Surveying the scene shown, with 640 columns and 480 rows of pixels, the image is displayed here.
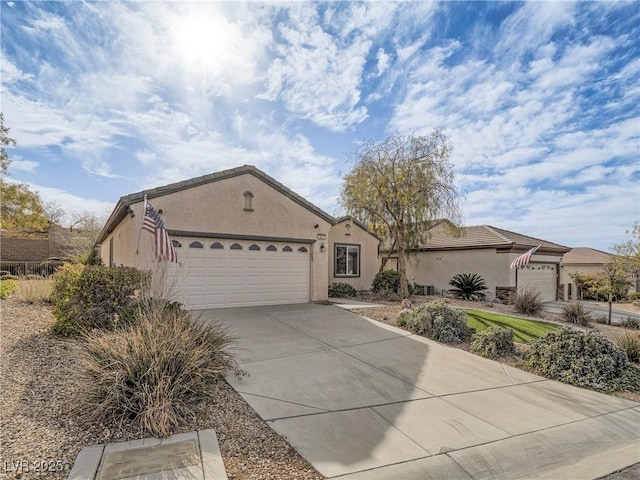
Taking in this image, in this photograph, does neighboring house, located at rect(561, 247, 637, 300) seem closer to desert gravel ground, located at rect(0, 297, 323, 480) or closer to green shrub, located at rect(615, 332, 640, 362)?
green shrub, located at rect(615, 332, 640, 362)

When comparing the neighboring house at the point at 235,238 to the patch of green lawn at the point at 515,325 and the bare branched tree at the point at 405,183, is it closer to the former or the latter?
the bare branched tree at the point at 405,183

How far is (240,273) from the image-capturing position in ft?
39.2

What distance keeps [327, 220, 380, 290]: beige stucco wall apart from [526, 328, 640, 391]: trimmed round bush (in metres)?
11.0

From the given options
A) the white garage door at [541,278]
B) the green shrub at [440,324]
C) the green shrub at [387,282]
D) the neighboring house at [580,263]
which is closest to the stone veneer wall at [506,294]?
the white garage door at [541,278]

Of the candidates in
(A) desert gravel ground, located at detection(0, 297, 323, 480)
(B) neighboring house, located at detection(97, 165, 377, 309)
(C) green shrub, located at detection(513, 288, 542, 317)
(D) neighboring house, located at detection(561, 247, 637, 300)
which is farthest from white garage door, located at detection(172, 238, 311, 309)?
(D) neighboring house, located at detection(561, 247, 637, 300)

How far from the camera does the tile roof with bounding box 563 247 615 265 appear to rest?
2772 cm

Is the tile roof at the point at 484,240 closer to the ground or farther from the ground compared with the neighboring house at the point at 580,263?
farther from the ground

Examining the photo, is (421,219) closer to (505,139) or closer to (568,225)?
(505,139)

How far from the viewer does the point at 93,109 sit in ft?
31.4

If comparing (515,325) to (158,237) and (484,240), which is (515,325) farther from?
(158,237)

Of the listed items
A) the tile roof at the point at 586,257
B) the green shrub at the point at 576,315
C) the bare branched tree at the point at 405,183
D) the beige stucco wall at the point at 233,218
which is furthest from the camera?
the tile roof at the point at 586,257

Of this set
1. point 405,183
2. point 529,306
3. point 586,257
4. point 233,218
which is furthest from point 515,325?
Result: point 586,257

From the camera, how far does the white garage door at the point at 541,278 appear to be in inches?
726

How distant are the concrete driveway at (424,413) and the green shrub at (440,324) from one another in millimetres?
772
